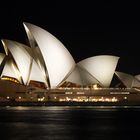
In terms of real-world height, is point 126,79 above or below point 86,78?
above

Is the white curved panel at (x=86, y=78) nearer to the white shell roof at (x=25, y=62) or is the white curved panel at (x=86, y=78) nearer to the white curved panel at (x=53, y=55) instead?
the white curved panel at (x=53, y=55)

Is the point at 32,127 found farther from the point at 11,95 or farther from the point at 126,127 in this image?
the point at 11,95

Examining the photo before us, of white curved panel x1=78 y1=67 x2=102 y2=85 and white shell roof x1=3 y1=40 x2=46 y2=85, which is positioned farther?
white curved panel x1=78 y1=67 x2=102 y2=85

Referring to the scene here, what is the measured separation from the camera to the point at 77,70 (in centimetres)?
8638

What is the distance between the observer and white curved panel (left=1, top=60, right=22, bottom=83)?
3275 inches

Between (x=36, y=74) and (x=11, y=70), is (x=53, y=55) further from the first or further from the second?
(x=11, y=70)

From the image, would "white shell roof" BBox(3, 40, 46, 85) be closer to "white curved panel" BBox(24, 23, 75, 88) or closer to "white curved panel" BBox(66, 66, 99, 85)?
"white curved panel" BBox(24, 23, 75, 88)

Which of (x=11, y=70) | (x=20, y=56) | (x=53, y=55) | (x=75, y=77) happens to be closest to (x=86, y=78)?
(x=75, y=77)

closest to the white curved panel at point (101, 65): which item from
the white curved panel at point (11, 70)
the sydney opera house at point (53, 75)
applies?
the sydney opera house at point (53, 75)

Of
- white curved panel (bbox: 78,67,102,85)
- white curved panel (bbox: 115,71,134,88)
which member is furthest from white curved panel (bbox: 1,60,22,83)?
white curved panel (bbox: 115,71,134,88)

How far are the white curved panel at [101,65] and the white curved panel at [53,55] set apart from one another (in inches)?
125

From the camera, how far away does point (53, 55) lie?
78.1m

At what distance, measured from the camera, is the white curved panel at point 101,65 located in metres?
83.7

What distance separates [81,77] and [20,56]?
14246mm
